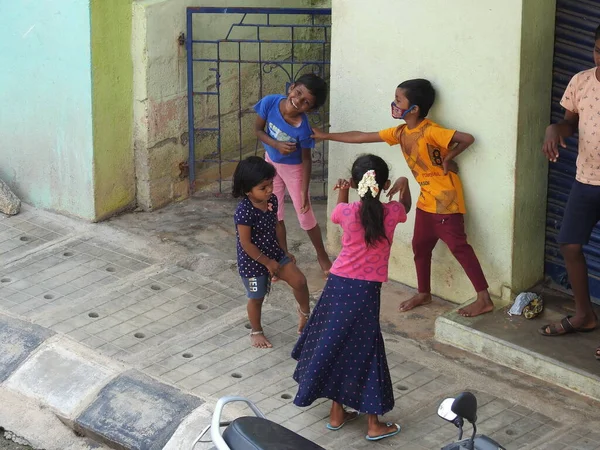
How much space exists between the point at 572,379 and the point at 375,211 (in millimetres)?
1512

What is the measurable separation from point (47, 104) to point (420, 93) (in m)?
2.94

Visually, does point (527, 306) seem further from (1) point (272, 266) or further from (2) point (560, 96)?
(1) point (272, 266)

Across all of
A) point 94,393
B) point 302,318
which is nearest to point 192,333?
point 302,318

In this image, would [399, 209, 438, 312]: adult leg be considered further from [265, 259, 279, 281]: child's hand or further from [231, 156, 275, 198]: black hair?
[231, 156, 275, 198]: black hair

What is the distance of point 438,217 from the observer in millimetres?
6719

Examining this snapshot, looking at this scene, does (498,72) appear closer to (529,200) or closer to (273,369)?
(529,200)

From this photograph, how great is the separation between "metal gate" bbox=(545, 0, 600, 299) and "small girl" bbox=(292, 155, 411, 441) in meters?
1.51

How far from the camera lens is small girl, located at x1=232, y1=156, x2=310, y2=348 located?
19.9 feet

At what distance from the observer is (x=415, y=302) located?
702 cm

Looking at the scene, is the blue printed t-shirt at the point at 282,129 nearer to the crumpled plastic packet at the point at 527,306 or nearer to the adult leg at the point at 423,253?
the adult leg at the point at 423,253

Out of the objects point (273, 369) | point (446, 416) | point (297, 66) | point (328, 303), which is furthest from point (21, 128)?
point (446, 416)

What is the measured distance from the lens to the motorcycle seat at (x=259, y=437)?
439 cm

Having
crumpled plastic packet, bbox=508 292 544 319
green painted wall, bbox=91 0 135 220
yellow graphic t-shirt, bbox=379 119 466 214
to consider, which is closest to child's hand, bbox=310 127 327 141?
yellow graphic t-shirt, bbox=379 119 466 214

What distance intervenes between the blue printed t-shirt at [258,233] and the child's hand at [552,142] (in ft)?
4.92
